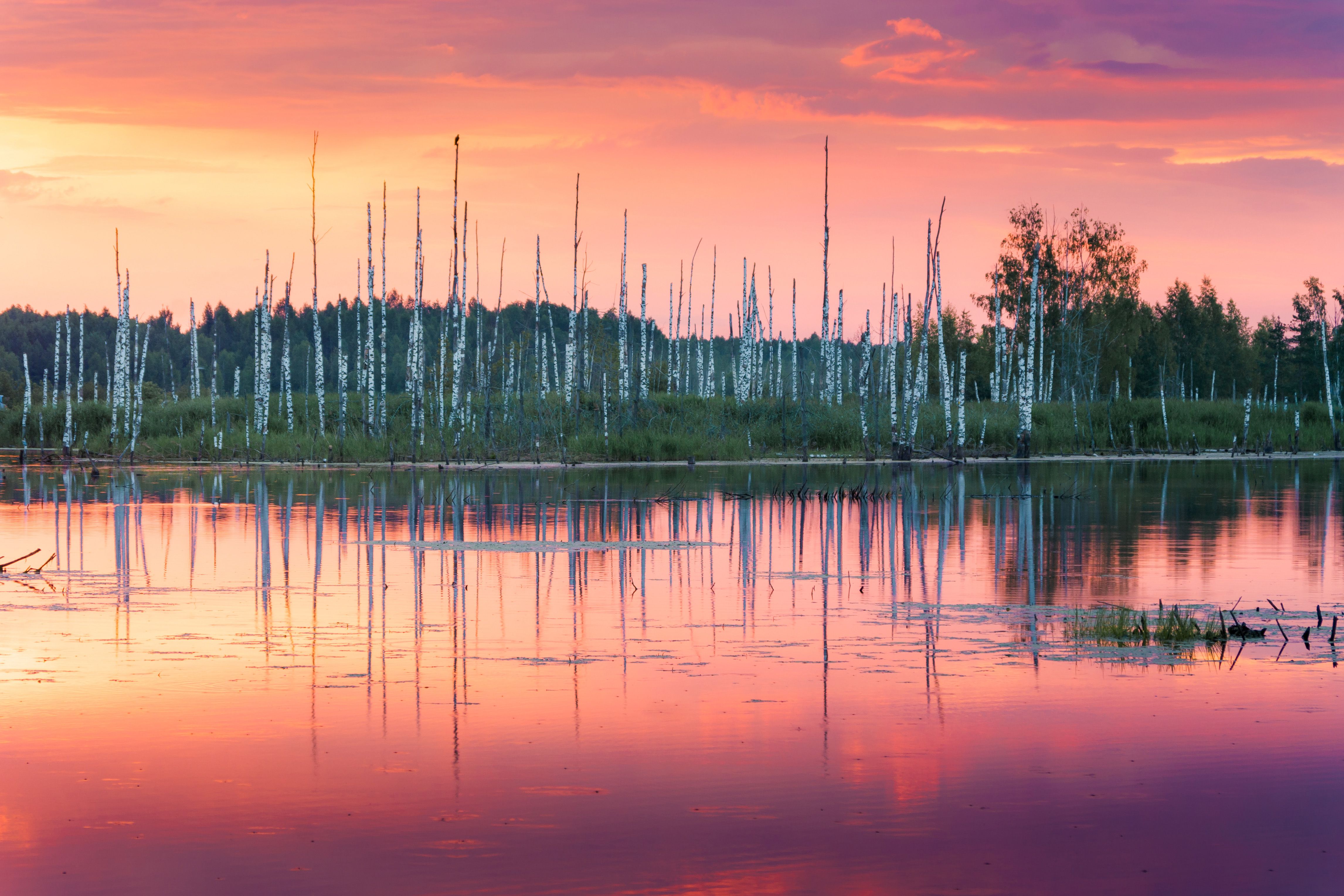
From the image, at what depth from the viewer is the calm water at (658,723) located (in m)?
7.25

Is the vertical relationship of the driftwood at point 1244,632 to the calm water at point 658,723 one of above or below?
above

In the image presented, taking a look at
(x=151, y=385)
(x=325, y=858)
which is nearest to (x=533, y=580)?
(x=325, y=858)

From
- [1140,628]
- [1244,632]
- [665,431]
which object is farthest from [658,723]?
[665,431]

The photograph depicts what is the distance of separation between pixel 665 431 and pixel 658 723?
5092 centimetres

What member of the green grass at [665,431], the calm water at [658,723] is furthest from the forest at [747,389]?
the calm water at [658,723]

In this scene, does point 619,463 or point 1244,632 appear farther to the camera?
point 619,463

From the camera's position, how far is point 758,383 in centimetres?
11406

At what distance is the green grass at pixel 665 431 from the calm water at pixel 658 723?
112ft

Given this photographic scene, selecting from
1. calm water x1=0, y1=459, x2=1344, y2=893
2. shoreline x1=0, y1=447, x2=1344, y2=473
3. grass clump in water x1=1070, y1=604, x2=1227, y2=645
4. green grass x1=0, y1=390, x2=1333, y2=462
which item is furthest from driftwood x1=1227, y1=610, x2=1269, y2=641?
green grass x1=0, y1=390, x2=1333, y2=462

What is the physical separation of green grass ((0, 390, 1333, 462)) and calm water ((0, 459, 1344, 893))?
112 feet

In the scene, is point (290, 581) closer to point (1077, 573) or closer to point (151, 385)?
point (1077, 573)

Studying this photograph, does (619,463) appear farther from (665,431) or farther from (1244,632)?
(1244,632)

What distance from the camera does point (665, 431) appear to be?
60969mm

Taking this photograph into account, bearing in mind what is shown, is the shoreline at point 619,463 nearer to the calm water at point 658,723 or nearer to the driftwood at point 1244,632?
the calm water at point 658,723
